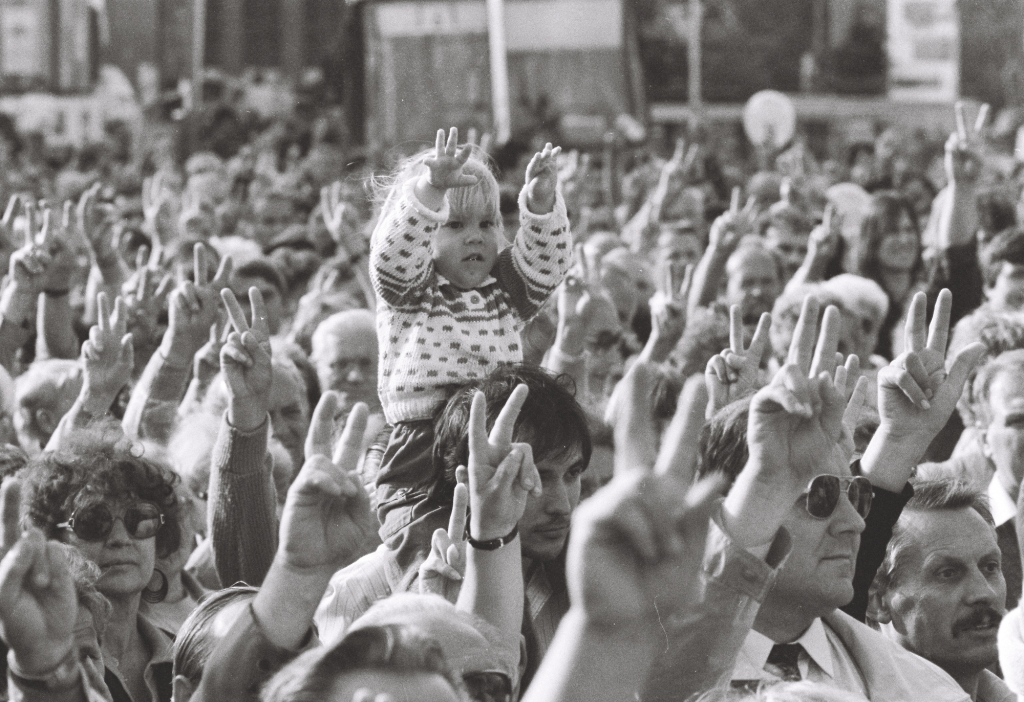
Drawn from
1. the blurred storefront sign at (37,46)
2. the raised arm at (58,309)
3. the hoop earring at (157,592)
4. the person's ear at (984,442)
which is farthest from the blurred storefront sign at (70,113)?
the hoop earring at (157,592)

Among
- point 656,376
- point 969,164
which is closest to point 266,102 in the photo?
point 969,164

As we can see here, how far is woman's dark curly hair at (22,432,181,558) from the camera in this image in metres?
3.30

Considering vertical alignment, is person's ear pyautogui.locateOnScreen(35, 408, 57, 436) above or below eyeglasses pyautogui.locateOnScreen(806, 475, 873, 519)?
below

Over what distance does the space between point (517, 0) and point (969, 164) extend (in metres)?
8.80

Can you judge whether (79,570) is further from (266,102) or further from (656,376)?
(266,102)

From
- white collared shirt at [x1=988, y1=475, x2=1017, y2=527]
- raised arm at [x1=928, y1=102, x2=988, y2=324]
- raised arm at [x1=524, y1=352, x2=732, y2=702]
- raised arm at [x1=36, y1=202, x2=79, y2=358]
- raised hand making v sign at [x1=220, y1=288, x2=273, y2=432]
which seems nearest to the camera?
raised arm at [x1=524, y1=352, x2=732, y2=702]

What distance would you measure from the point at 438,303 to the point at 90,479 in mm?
857

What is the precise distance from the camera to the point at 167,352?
488cm

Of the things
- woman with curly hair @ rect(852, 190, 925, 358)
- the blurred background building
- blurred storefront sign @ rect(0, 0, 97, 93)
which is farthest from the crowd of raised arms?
blurred storefront sign @ rect(0, 0, 97, 93)

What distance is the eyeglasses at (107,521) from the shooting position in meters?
3.29

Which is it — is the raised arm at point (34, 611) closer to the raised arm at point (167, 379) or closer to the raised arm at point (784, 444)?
the raised arm at point (784, 444)

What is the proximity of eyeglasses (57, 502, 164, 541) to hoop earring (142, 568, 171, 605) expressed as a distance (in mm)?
212

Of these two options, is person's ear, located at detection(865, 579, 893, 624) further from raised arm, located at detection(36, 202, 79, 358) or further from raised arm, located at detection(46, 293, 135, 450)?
raised arm, located at detection(36, 202, 79, 358)

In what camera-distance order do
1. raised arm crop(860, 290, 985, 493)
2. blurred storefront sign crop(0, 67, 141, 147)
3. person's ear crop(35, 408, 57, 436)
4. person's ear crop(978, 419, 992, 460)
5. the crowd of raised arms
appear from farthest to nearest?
blurred storefront sign crop(0, 67, 141, 147) < person's ear crop(35, 408, 57, 436) < person's ear crop(978, 419, 992, 460) < raised arm crop(860, 290, 985, 493) < the crowd of raised arms
